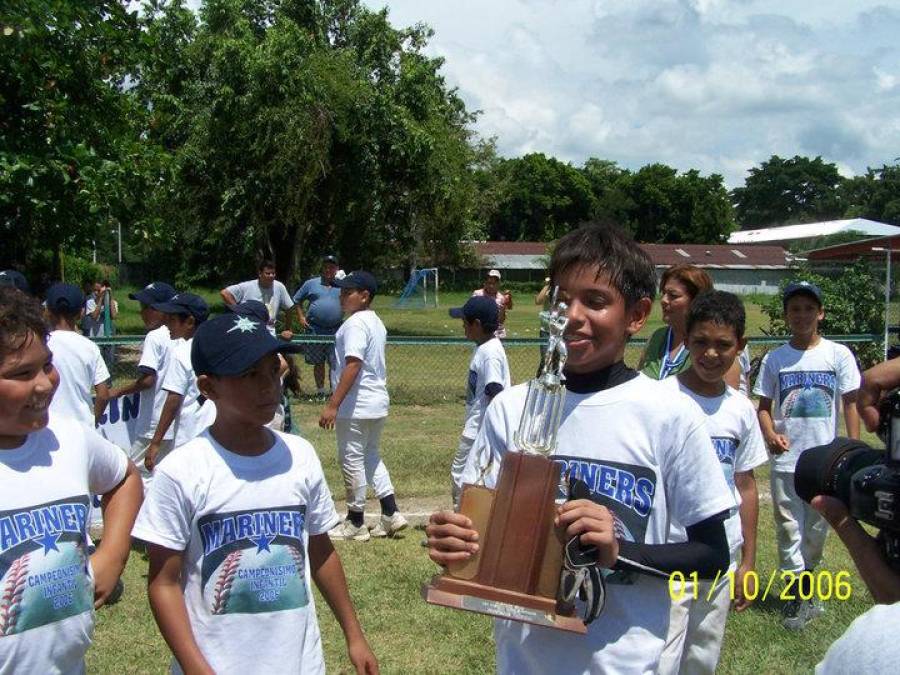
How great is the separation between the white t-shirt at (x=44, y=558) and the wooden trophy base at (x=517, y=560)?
1.14 m

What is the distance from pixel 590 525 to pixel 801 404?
13.8 feet

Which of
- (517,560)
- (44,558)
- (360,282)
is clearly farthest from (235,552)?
(360,282)

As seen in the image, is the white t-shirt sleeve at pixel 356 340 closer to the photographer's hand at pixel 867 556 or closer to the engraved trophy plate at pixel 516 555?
the engraved trophy plate at pixel 516 555

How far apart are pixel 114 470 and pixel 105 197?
9789 millimetres

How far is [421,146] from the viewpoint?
22.8 metres

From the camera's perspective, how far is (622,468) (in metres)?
2.12

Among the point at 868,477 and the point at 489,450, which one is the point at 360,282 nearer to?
the point at 489,450

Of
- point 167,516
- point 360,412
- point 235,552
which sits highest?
point 167,516

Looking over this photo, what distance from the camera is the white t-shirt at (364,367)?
684cm

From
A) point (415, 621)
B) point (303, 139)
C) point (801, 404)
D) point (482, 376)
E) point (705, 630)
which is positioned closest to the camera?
point (705, 630)

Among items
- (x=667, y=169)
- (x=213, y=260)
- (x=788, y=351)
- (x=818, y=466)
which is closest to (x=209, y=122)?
(x=213, y=260)

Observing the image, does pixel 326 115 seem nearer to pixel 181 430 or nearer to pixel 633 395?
pixel 181 430

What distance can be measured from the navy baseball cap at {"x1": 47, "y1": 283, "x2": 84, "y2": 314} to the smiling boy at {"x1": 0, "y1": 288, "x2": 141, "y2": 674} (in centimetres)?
319

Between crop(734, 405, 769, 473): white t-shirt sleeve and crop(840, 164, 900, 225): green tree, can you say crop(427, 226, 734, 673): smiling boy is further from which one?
crop(840, 164, 900, 225): green tree
